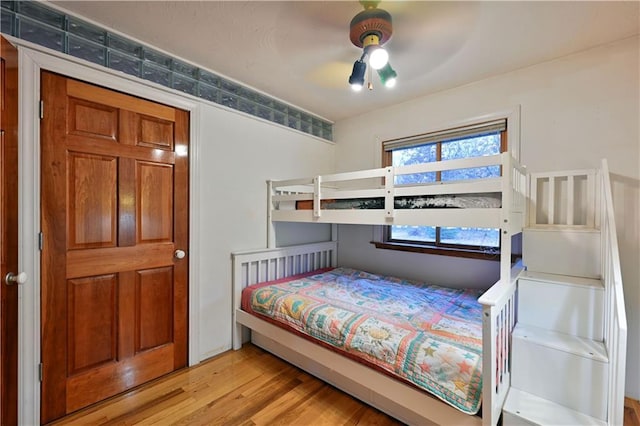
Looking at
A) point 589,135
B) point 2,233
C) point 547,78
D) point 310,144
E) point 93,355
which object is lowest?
point 93,355

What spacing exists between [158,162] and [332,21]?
1.53m

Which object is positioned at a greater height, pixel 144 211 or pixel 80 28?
pixel 80 28

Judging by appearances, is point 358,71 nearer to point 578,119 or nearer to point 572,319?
point 578,119

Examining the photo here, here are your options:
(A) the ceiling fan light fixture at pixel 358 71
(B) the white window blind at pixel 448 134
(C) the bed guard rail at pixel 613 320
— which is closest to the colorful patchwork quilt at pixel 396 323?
(C) the bed guard rail at pixel 613 320

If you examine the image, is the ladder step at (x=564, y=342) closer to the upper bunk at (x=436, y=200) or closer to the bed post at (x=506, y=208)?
the bed post at (x=506, y=208)

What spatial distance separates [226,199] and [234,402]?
4.98 ft

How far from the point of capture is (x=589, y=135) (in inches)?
76.1

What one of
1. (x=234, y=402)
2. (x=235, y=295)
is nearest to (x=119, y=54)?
(x=235, y=295)

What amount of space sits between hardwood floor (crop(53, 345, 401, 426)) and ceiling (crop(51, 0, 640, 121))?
7.83 feet

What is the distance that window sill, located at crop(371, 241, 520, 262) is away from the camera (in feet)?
7.48

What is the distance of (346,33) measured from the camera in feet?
5.66

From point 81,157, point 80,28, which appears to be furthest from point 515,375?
point 80,28

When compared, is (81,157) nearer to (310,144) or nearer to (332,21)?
(332,21)

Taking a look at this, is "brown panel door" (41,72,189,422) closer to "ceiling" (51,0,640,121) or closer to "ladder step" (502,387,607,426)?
"ceiling" (51,0,640,121)
